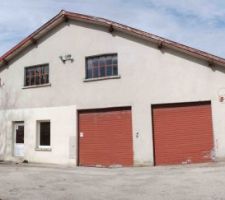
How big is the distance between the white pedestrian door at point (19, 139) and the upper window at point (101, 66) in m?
5.11

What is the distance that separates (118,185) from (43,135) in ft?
32.4

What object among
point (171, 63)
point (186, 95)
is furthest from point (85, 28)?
point (186, 95)

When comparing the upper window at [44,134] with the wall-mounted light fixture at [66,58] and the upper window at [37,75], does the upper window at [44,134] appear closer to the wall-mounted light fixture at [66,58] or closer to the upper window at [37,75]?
the upper window at [37,75]

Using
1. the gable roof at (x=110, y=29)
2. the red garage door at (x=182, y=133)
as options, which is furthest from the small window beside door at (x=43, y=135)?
the red garage door at (x=182, y=133)

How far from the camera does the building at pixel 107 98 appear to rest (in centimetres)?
1748

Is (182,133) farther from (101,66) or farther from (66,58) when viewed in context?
(66,58)

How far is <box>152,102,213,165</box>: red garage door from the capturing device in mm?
17297

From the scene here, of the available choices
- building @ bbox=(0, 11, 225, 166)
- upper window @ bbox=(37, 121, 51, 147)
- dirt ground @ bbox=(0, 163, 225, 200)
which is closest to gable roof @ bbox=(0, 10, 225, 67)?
building @ bbox=(0, 11, 225, 166)

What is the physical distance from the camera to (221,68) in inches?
674

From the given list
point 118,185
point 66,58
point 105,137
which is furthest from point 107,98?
point 118,185

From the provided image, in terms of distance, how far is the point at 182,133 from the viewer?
1770 cm

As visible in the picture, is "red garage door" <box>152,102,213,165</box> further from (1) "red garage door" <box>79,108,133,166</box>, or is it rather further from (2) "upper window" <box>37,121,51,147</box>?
(2) "upper window" <box>37,121,51,147</box>

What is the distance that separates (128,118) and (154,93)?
5.74 ft

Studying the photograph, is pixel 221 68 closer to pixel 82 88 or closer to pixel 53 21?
pixel 82 88
